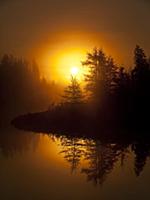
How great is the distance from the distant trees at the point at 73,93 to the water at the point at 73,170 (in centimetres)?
220

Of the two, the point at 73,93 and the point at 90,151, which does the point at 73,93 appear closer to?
the point at 73,93

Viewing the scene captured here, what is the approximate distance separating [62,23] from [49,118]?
437 centimetres

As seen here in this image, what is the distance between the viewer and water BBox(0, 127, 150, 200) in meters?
7.36

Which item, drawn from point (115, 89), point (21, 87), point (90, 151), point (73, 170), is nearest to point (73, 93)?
point (21, 87)

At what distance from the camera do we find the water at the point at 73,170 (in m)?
7.36

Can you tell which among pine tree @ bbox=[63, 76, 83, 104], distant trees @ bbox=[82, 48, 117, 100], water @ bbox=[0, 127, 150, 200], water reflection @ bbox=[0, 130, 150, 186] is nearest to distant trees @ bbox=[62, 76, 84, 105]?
pine tree @ bbox=[63, 76, 83, 104]

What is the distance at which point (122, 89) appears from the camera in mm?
16766

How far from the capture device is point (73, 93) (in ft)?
49.5

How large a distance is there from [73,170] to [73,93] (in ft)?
20.7

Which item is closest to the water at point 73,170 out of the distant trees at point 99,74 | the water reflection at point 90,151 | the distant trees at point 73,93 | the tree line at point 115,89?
the water reflection at point 90,151

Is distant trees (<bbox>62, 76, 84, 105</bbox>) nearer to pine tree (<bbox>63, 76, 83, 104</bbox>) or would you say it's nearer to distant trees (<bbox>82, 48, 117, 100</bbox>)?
pine tree (<bbox>63, 76, 83, 104</bbox>)

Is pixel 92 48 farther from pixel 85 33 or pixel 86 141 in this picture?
pixel 86 141

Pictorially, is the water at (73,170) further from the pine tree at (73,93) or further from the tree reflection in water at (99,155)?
the pine tree at (73,93)

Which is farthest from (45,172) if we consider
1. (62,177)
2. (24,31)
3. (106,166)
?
(24,31)
